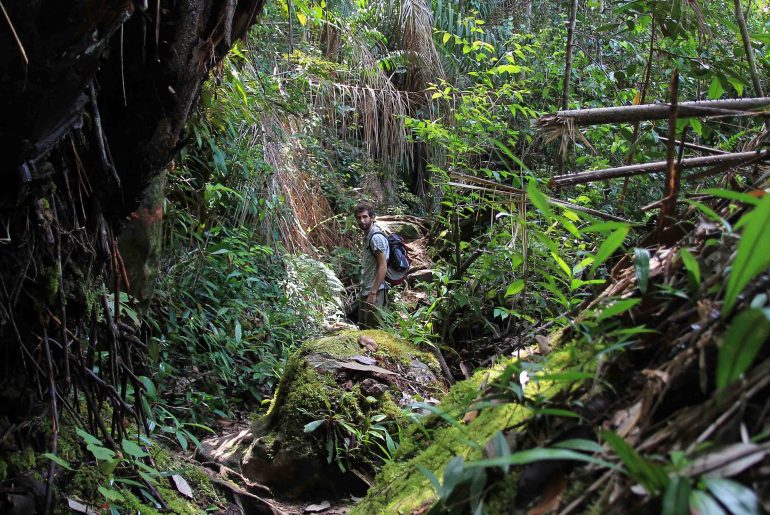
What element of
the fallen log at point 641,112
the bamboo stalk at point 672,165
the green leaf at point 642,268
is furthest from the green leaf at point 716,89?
the green leaf at point 642,268

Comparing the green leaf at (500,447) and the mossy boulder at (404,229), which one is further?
the mossy boulder at (404,229)

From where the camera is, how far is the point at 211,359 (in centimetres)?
516

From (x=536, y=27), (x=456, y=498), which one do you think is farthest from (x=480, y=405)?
(x=536, y=27)

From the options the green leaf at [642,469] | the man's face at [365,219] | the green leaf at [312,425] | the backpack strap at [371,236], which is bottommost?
the green leaf at [312,425]

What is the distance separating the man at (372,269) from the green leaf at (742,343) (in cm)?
Answer: 538

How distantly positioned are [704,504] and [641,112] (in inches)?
45.8

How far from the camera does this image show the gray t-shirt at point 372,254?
20.2ft

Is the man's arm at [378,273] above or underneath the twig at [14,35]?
underneath

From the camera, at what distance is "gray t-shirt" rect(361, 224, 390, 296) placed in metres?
6.16

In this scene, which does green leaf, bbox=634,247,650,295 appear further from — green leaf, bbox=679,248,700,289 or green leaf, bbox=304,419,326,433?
green leaf, bbox=304,419,326,433

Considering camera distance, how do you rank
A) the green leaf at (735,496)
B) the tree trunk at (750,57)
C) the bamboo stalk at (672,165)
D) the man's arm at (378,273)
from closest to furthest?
the green leaf at (735,496) < the bamboo stalk at (672,165) < the tree trunk at (750,57) < the man's arm at (378,273)

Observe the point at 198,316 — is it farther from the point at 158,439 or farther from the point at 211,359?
the point at 158,439

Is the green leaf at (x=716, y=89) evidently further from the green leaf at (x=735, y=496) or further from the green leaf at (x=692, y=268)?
the green leaf at (x=735, y=496)

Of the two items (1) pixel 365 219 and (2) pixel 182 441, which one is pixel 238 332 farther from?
(2) pixel 182 441
